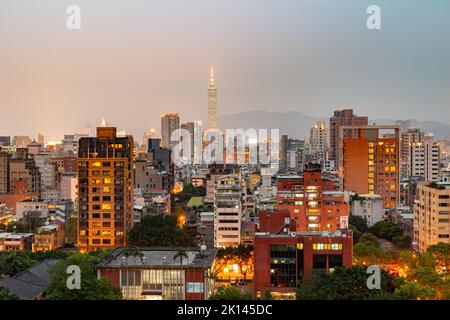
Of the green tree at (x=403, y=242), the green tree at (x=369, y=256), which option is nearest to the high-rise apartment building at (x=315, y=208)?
the green tree at (x=403, y=242)

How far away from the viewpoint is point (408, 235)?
10.4m

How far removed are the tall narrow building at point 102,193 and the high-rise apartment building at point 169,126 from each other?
158 cm

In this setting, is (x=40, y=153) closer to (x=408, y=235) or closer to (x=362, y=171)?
(x=362, y=171)

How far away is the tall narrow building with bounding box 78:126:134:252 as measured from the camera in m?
9.28

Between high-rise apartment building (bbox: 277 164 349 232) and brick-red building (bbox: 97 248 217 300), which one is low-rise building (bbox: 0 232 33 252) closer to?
high-rise apartment building (bbox: 277 164 349 232)

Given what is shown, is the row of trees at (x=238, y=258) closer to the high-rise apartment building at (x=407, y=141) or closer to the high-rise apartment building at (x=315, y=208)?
the high-rise apartment building at (x=315, y=208)

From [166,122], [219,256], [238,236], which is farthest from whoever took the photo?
[166,122]

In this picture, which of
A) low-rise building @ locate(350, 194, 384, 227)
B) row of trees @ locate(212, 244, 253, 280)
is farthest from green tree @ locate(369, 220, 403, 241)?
row of trees @ locate(212, 244, 253, 280)

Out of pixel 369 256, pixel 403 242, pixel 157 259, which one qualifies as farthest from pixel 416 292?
pixel 403 242

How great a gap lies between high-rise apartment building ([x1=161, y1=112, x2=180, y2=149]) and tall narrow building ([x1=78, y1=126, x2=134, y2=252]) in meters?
1.58

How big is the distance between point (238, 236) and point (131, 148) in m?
2.29

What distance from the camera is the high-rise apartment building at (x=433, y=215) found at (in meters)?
8.46

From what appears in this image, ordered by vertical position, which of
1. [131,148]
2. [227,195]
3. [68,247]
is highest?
[131,148]
